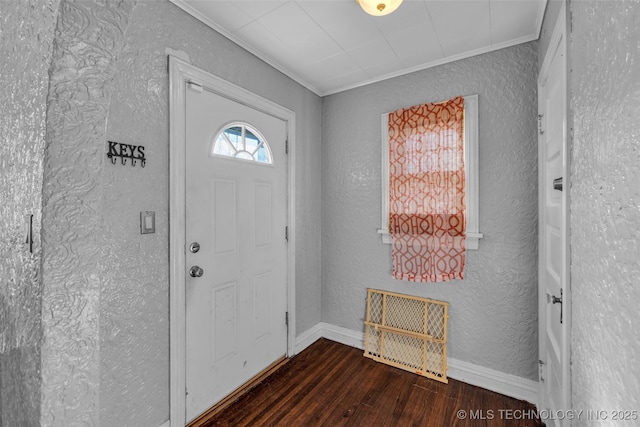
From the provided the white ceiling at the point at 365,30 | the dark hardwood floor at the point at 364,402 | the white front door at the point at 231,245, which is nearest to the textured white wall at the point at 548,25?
the white ceiling at the point at 365,30

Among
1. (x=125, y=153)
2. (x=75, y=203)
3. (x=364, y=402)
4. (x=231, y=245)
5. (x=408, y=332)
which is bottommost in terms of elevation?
(x=364, y=402)

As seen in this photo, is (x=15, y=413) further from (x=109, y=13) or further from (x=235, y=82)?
(x=235, y=82)

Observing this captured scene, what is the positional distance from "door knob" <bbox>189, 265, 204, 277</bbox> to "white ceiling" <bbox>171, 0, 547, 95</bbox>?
149cm

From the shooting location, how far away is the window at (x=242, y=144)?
72.4 inches

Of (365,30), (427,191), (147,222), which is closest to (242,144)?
(147,222)

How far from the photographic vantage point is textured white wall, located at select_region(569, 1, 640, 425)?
60cm

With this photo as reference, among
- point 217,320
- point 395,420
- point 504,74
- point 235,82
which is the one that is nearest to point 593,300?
point 395,420

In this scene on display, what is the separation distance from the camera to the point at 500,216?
77.4 inches

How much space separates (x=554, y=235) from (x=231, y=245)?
1.88 m

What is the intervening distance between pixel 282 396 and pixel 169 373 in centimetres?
77

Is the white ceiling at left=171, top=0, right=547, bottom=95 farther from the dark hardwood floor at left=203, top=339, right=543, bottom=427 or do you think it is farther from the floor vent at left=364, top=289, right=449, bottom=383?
the dark hardwood floor at left=203, top=339, right=543, bottom=427

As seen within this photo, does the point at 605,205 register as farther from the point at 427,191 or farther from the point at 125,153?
the point at 125,153

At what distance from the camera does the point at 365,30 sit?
1.80m

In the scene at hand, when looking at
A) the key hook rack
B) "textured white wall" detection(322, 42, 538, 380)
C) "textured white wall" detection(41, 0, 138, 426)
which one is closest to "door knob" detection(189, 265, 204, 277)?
the key hook rack
